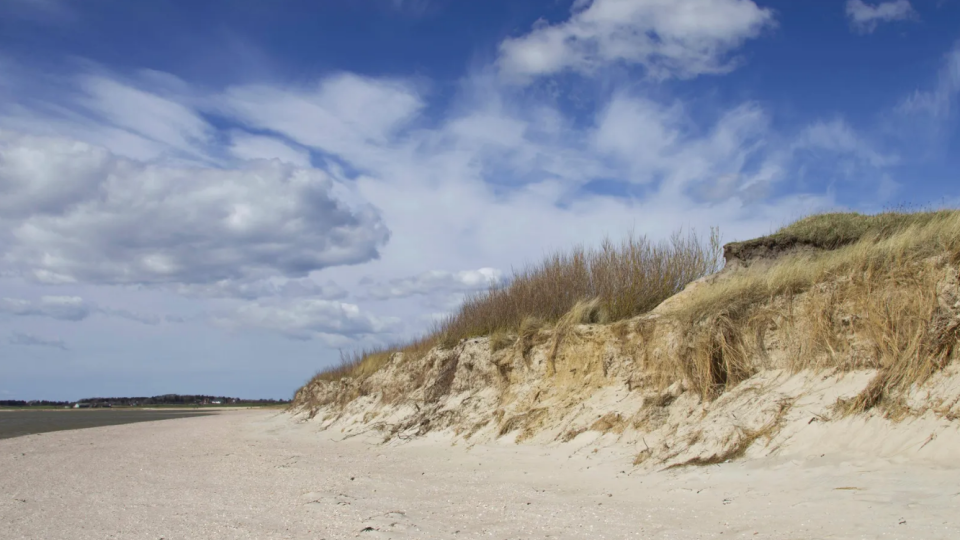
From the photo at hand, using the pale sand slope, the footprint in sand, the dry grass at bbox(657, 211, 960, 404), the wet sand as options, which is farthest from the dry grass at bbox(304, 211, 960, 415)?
the wet sand

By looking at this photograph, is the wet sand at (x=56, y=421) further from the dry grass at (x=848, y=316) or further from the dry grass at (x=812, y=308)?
the dry grass at (x=848, y=316)

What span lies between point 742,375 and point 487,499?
13.6 ft

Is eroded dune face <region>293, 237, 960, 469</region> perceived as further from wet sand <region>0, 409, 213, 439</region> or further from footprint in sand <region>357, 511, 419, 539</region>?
wet sand <region>0, 409, 213, 439</region>

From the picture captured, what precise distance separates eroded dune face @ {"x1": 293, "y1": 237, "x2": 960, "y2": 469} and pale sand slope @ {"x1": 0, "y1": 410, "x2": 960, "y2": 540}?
1.62 ft

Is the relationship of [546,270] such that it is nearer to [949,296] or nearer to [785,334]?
[785,334]

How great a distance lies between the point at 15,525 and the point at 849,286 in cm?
1002

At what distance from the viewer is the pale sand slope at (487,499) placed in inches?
210

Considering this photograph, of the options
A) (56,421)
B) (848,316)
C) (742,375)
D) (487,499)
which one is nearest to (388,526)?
(487,499)

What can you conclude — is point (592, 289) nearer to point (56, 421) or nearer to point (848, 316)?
point (848, 316)

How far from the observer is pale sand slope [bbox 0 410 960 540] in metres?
5.32

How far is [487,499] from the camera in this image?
7.38 meters

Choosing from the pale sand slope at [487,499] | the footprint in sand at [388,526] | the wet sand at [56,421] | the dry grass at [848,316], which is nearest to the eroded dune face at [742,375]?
the dry grass at [848,316]

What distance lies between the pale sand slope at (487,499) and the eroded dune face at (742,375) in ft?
1.62

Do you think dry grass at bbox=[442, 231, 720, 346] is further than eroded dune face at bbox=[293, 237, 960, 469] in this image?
Yes
